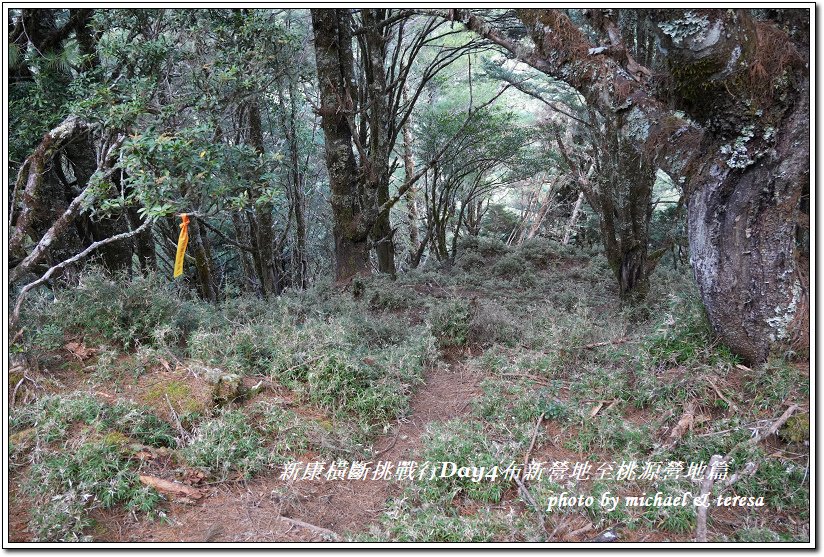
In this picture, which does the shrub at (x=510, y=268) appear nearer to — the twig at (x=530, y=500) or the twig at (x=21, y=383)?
the twig at (x=530, y=500)

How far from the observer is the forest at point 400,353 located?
2994mm

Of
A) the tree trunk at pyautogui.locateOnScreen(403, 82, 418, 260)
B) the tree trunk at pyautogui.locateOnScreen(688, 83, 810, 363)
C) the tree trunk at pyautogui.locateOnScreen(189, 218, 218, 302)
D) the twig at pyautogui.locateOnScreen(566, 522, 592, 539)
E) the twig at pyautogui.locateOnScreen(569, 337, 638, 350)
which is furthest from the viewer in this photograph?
the tree trunk at pyautogui.locateOnScreen(403, 82, 418, 260)

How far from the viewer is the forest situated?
9.82 feet

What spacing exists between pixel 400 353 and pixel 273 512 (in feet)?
6.43

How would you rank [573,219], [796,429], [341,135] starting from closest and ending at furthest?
1. [796,429]
2. [341,135]
3. [573,219]

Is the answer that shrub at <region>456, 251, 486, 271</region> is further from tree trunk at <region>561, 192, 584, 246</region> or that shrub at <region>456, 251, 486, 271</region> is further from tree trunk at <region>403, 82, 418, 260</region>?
tree trunk at <region>561, 192, 584, 246</region>

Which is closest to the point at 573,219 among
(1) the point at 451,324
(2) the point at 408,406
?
(1) the point at 451,324

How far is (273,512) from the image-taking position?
3102 millimetres

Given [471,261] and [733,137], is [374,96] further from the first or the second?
[733,137]

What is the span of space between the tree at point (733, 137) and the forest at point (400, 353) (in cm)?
2

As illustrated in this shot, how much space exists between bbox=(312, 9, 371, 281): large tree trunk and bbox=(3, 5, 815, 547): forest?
42.7 inches

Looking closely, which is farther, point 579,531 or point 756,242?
point 756,242

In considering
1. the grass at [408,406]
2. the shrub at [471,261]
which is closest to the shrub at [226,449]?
the grass at [408,406]

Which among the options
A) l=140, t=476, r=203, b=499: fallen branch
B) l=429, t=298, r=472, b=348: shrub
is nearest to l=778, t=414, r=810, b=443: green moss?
l=429, t=298, r=472, b=348: shrub
